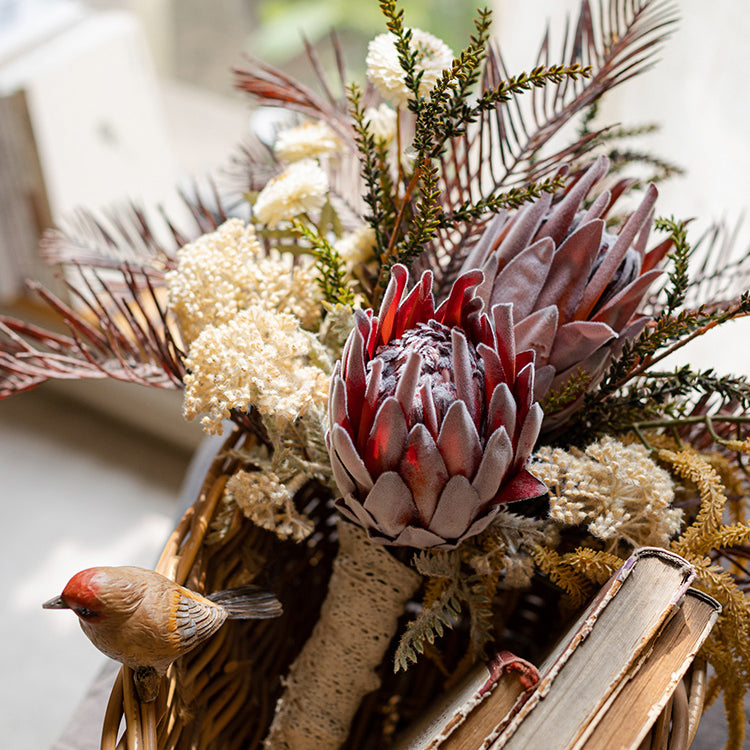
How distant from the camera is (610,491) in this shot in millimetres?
528

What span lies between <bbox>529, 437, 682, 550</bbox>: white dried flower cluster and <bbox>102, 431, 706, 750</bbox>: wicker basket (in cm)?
10

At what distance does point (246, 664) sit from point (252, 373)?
279 millimetres

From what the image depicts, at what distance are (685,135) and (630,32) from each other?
0.53 meters

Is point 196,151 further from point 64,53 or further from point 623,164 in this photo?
point 623,164

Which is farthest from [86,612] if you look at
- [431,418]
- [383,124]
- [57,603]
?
[383,124]

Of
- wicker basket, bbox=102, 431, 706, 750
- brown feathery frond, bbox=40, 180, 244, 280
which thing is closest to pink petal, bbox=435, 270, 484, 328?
wicker basket, bbox=102, 431, 706, 750

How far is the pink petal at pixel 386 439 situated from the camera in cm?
43

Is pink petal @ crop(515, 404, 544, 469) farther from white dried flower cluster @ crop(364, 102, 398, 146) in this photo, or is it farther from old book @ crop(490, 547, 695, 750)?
white dried flower cluster @ crop(364, 102, 398, 146)

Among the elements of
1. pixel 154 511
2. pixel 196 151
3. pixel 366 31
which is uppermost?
pixel 366 31

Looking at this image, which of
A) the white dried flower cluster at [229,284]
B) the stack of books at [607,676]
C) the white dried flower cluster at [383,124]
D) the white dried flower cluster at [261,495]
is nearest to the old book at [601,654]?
the stack of books at [607,676]

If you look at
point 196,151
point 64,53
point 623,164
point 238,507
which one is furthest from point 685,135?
point 196,151

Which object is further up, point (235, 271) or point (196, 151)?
point (196, 151)

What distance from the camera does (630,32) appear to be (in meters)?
0.65

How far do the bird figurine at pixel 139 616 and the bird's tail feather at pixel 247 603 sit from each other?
0.04 m
